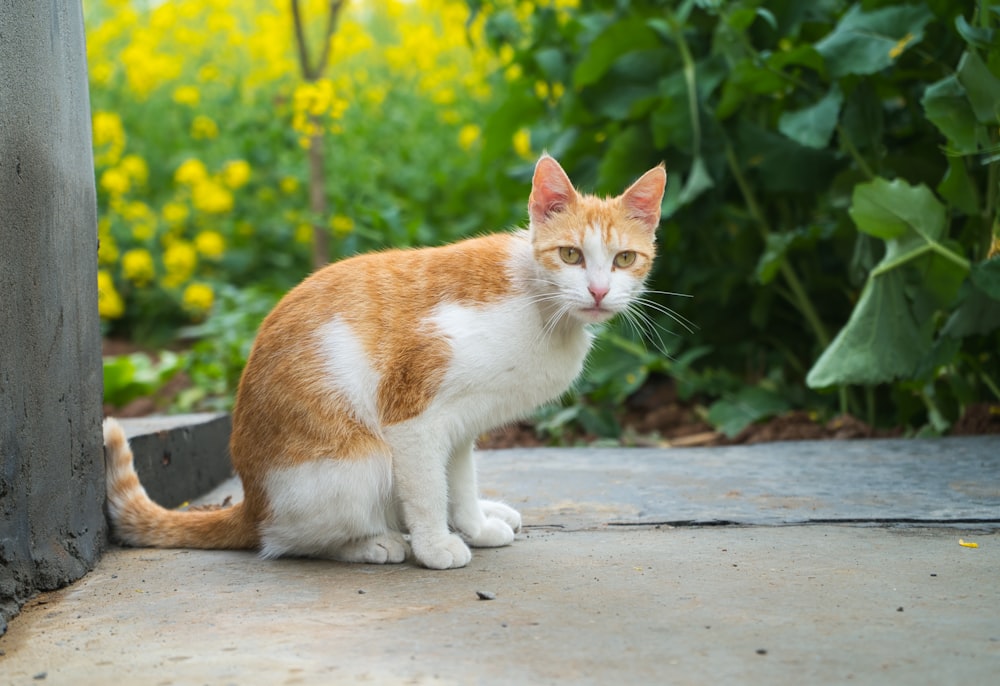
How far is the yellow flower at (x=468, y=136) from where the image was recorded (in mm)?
7051

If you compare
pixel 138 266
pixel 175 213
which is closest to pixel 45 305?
pixel 138 266

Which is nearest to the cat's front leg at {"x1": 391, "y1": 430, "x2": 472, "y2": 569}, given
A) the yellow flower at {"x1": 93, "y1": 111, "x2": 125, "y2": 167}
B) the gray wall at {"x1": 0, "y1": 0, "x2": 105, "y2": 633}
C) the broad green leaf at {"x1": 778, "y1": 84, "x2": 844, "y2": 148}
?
the gray wall at {"x1": 0, "y1": 0, "x2": 105, "y2": 633}

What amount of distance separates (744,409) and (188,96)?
15.5 ft

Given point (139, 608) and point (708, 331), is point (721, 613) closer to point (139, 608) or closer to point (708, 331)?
point (139, 608)

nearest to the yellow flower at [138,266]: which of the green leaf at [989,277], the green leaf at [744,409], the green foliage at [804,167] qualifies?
the green foliage at [804,167]

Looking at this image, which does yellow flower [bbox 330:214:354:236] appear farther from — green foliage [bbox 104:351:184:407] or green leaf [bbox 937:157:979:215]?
green leaf [bbox 937:157:979:215]

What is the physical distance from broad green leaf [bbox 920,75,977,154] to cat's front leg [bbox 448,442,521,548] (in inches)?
74.9

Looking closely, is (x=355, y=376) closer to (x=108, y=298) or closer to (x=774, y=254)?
(x=774, y=254)

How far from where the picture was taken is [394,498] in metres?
2.66

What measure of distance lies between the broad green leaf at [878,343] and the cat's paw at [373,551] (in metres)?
1.67

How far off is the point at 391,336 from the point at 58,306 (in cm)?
78

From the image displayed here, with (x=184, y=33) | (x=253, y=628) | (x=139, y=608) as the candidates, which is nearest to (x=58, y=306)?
(x=139, y=608)

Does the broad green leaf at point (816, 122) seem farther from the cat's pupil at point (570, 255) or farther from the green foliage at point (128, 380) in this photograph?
the green foliage at point (128, 380)

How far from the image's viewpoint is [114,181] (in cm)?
651
